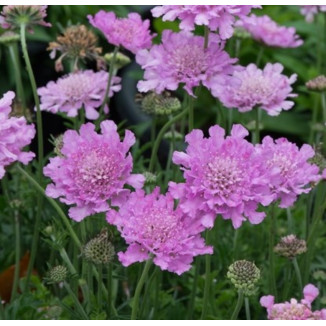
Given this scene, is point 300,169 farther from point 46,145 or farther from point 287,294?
point 46,145

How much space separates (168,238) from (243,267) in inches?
4.8

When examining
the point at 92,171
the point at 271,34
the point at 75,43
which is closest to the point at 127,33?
the point at 75,43

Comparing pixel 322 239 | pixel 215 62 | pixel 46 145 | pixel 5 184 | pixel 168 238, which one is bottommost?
pixel 46 145

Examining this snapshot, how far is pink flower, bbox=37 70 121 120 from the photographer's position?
1.11m

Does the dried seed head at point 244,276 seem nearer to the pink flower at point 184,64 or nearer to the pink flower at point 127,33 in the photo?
the pink flower at point 184,64

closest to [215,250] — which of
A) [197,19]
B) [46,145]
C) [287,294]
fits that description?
[287,294]

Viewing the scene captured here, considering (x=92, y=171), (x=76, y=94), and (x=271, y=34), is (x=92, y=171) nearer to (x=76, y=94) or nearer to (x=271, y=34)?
(x=76, y=94)

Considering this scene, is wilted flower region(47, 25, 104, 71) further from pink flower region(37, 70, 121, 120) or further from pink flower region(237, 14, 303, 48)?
pink flower region(237, 14, 303, 48)

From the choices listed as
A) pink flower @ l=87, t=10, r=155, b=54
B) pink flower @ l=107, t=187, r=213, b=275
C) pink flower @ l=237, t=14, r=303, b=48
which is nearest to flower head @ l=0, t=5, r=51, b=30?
pink flower @ l=87, t=10, r=155, b=54

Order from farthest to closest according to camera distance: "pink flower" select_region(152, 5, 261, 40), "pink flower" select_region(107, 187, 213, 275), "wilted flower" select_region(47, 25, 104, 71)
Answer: "wilted flower" select_region(47, 25, 104, 71) < "pink flower" select_region(152, 5, 261, 40) < "pink flower" select_region(107, 187, 213, 275)

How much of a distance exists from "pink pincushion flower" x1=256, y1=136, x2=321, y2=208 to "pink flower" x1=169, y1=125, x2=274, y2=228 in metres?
0.05

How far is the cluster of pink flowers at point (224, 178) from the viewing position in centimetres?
77

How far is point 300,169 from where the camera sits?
2.92 feet

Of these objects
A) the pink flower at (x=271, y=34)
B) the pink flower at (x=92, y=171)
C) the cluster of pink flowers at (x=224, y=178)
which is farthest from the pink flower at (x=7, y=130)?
the pink flower at (x=271, y=34)
